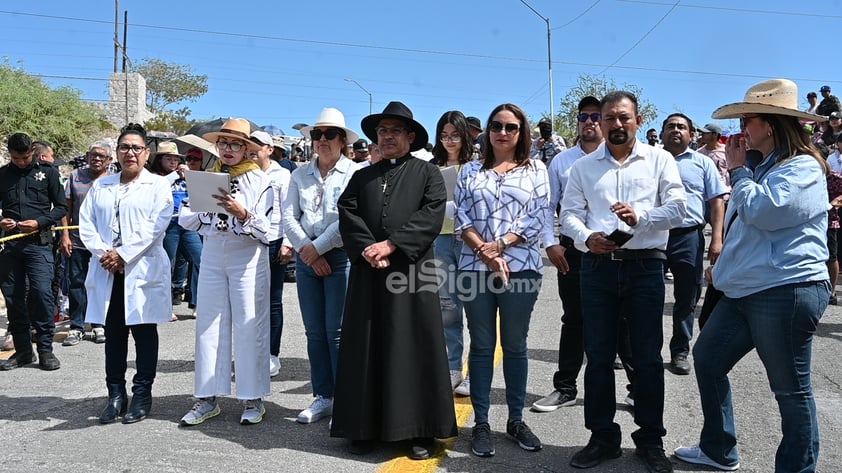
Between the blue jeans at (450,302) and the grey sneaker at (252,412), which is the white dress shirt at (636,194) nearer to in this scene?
the blue jeans at (450,302)

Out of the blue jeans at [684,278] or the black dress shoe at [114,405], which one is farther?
the blue jeans at [684,278]

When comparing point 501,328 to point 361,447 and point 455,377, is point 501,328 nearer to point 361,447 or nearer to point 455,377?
point 361,447

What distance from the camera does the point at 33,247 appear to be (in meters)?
7.11

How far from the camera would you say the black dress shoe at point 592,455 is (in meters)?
4.33

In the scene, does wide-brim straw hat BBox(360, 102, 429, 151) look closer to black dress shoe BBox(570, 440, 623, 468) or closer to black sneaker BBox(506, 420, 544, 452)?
black sneaker BBox(506, 420, 544, 452)

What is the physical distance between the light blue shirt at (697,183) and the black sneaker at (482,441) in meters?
2.69

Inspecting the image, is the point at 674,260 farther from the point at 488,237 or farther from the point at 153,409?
the point at 153,409

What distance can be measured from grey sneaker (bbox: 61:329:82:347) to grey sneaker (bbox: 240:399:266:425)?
354cm

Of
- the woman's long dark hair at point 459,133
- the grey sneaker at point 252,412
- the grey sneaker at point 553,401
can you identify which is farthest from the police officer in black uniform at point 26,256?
the grey sneaker at point 553,401

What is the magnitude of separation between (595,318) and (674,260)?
91.2 inches

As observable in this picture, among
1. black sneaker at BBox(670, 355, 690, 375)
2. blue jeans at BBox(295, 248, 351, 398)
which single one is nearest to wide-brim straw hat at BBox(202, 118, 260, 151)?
blue jeans at BBox(295, 248, 351, 398)

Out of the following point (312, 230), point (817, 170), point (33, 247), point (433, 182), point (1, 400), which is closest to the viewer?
point (817, 170)

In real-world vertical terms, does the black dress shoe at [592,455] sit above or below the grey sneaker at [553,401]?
below


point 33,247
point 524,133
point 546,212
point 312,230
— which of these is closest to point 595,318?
point 546,212
